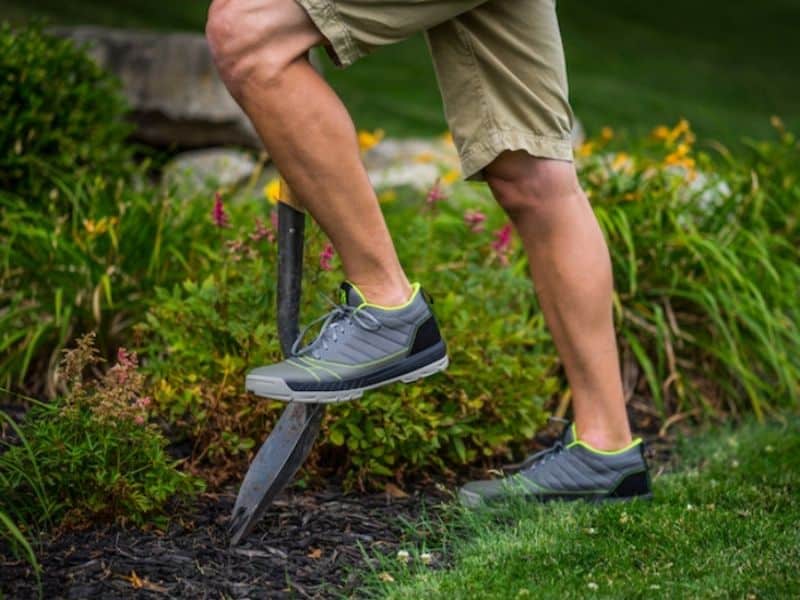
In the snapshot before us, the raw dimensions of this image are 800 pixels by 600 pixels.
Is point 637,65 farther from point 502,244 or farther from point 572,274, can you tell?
point 572,274

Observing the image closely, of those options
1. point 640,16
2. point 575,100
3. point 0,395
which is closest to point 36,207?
point 0,395

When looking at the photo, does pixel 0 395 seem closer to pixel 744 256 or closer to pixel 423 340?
pixel 423 340

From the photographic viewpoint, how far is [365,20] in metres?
2.52

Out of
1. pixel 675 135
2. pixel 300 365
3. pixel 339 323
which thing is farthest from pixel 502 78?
pixel 675 135

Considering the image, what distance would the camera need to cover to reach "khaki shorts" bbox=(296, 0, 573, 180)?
2.83 m

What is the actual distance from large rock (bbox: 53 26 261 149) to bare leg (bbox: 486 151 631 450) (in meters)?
4.35

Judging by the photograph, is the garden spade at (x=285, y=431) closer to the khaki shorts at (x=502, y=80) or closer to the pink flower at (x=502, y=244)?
the khaki shorts at (x=502, y=80)

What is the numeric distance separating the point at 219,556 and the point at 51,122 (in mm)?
2418

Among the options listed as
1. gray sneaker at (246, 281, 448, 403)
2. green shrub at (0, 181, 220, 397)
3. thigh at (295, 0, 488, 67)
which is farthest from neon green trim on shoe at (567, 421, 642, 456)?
green shrub at (0, 181, 220, 397)

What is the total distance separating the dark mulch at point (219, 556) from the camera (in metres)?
2.52

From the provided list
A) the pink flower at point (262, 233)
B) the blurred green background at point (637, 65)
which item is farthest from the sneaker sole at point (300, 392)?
the blurred green background at point (637, 65)

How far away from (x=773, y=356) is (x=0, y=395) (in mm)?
2692

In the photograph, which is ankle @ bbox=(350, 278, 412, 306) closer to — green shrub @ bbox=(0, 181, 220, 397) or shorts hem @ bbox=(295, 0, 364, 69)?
shorts hem @ bbox=(295, 0, 364, 69)

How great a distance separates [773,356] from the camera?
4.32 meters
